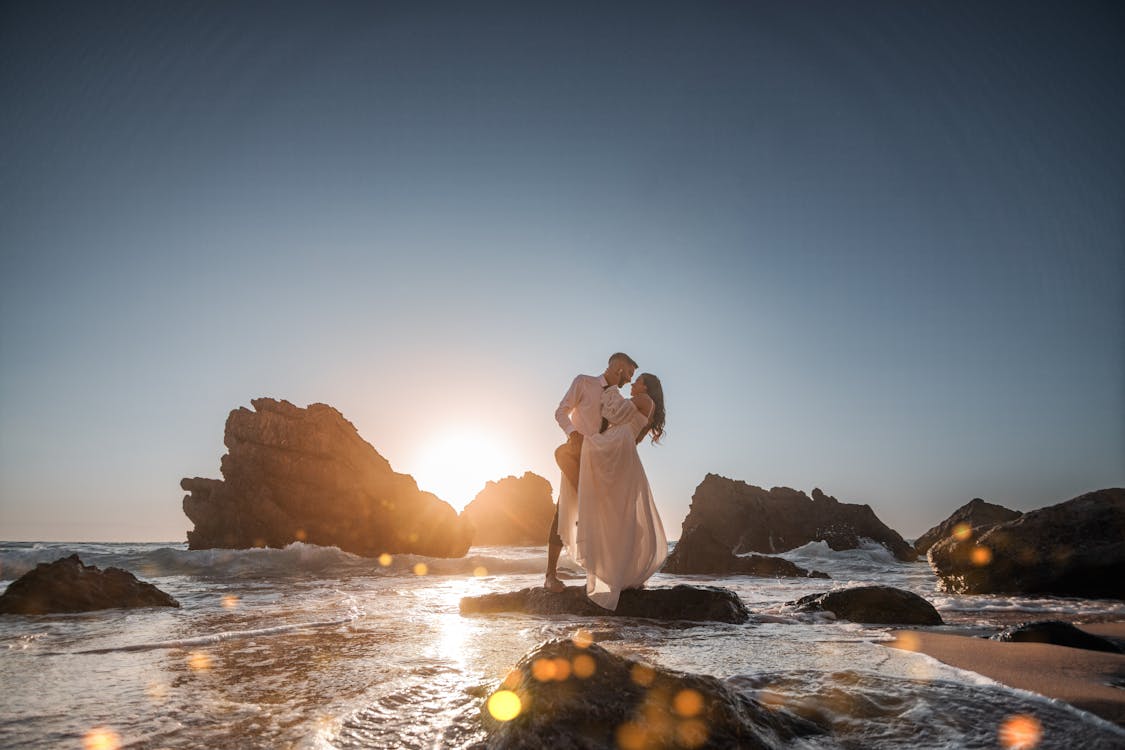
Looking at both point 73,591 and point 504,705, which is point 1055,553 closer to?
point 504,705

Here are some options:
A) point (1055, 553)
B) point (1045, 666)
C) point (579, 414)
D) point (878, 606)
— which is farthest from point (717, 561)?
point (1045, 666)

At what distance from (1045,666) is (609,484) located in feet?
11.1

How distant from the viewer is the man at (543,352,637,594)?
5.86 meters

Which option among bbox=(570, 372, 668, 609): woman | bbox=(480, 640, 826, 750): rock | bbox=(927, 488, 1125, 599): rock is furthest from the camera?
bbox=(927, 488, 1125, 599): rock

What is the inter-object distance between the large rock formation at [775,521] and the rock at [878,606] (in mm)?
30420

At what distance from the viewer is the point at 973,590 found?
973 centimetres

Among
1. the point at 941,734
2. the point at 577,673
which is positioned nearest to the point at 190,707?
the point at 577,673

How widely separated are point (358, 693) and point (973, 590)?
11055 mm

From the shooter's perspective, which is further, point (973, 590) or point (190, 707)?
point (973, 590)

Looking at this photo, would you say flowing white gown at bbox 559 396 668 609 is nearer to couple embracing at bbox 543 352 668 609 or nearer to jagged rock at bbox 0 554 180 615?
couple embracing at bbox 543 352 668 609

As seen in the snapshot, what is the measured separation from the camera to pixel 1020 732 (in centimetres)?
192

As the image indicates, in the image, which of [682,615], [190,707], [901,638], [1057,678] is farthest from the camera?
[682,615]

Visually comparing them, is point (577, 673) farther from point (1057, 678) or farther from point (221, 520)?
point (221, 520)

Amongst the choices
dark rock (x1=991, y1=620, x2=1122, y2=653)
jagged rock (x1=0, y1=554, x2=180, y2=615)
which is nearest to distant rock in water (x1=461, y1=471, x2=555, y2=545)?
jagged rock (x1=0, y1=554, x2=180, y2=615)
